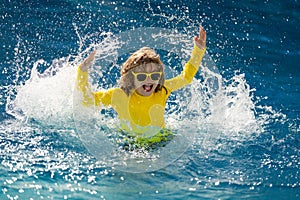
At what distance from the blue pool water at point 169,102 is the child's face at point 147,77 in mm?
651

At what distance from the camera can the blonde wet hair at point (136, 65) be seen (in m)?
4.16

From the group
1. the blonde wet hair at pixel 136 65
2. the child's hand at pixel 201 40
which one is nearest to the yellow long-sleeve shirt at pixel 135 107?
the blonde wet hair at pixel 136 65

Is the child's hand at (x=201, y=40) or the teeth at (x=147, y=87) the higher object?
the child's hand at (x=201, y=40)

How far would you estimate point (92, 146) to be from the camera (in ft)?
13.7

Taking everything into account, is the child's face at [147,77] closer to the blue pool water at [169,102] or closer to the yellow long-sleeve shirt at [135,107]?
the yellow long-sleeve shirt at [135,107]

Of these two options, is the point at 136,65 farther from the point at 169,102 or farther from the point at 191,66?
the point at 169,102

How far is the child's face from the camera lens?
4.07 metres

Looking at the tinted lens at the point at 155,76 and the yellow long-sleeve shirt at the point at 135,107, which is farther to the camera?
the yellow long-sleeve shirt at the point at 135,107

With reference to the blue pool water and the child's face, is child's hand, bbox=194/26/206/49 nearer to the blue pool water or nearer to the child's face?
the child's face

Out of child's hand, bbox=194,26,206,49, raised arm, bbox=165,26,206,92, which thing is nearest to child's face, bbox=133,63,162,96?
raised arm, bbox=165,26,206,92

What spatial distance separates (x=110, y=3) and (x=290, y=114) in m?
4.35

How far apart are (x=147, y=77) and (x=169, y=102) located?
4.47 ft

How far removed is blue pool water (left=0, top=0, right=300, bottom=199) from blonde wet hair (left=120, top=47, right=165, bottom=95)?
566 millimetres

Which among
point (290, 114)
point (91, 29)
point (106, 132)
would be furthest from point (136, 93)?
point (91, 29)
